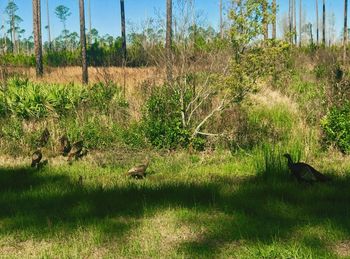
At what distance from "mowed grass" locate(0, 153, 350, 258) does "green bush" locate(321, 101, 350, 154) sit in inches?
40.9

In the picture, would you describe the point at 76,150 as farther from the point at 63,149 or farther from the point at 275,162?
the point at 275,162

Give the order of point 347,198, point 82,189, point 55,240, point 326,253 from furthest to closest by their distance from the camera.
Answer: point 82,189 → point 347,198 → point 55,240 → point 326,253

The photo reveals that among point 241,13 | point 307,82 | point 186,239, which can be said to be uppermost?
point 241,13

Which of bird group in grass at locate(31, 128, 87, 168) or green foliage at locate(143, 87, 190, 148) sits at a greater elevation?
green foliage at locate(143, 87, 190, 148)

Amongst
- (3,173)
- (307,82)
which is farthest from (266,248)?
(307,82)

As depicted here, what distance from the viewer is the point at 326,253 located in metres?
3.43

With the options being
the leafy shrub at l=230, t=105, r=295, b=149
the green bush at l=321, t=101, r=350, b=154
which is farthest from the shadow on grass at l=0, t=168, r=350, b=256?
the leafy shrub at l=230, t=105, r=295, b=149

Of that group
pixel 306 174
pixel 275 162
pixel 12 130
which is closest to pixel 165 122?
pixel 275 162

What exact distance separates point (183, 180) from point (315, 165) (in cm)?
210

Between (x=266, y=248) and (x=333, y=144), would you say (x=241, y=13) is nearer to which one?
(x=333, y=144)

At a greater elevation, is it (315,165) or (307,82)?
(307,82)

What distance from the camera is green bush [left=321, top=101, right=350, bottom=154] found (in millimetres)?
7142

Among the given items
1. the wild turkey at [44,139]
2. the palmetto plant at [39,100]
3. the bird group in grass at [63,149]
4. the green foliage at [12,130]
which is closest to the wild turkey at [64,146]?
the bird group in grass at [63,149]

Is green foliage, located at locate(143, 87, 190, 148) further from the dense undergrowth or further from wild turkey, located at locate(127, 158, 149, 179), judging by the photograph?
wild turkey, located at locate(127, 158, 149, 179)
